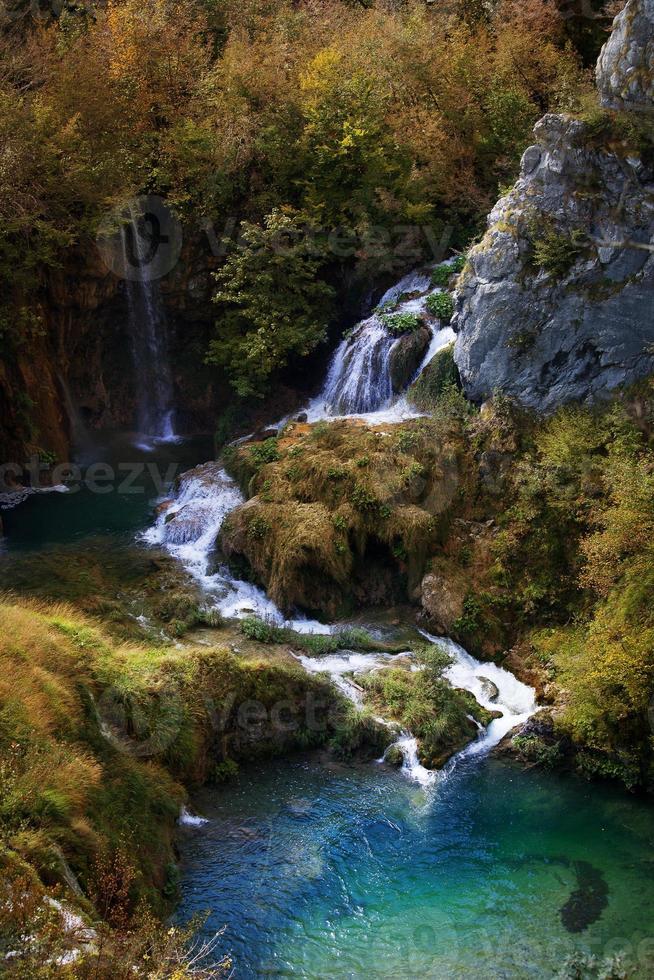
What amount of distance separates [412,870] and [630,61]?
13256 mm

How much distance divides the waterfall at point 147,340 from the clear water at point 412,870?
44.1 feet

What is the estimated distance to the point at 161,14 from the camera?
22.8 m

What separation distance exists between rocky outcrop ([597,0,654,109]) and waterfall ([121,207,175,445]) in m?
12.1

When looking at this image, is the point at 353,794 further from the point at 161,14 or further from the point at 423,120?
the point at 161,14

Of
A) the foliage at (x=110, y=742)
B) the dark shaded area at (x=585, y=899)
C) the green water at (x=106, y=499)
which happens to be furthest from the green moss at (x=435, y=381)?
Result: the dark shaded area at (x=585, y=899)

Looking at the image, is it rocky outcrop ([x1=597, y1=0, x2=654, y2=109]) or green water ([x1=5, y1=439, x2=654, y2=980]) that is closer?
green water ([x1=5, y1=439, x2=654, y2=980])

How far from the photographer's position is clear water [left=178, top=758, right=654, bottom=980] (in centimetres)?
939

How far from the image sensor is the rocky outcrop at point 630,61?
1344 cm

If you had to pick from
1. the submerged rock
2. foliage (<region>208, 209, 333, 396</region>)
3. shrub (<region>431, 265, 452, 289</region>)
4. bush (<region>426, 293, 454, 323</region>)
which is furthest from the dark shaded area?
shrub (<region>431, 265, 452, 289</region>)

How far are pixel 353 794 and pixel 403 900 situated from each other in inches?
74.5

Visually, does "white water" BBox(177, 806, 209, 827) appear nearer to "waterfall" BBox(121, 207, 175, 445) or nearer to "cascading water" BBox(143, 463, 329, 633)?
"cascading water" BBox(143, 463, 329, 633)

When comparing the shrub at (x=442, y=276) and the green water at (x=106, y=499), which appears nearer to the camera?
the green water at (x=106, y=499)

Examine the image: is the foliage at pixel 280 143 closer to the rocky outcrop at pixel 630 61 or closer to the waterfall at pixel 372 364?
the waterfall at pixel 372 364

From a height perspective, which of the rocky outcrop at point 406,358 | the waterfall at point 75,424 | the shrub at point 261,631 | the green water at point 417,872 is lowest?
the green water at point 417,872
